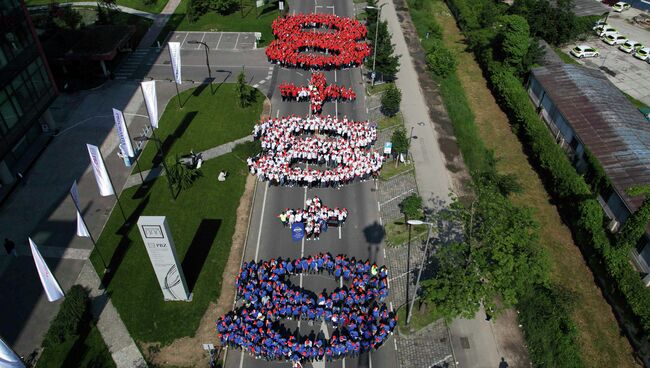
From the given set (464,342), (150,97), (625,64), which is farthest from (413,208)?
(625,64)

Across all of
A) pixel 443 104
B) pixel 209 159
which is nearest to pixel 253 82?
pixel 209 159

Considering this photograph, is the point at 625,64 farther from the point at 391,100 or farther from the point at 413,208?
the point at 413,208

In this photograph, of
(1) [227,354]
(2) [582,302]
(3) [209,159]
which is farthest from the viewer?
(3) [209,159]

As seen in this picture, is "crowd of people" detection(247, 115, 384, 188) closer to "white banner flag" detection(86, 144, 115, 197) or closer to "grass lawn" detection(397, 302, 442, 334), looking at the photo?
"white banner flag" detection(86, 144, 115, 197)

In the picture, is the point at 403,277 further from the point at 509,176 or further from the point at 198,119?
the point at 198,119

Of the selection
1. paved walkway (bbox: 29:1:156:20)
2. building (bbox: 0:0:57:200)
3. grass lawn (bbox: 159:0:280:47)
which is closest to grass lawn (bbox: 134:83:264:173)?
building (bbox: 0:0:57:200)

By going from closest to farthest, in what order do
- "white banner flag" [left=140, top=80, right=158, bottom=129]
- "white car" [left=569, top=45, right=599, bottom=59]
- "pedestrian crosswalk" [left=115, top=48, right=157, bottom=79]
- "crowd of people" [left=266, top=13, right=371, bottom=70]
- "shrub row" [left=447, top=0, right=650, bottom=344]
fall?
"shrub row" [left=447, top=0, right=650, bottom=344]
"white banner flag" [left=140, top=80, right=158, bottom=129]
"pedestrian crosswalk" [left=115, top=48, right=157, bottom=79]
"crowd of people" [left=266, top=13, right=371, bottom=70]
"white car" [left=569, top=45, right=599, bottom=59]
